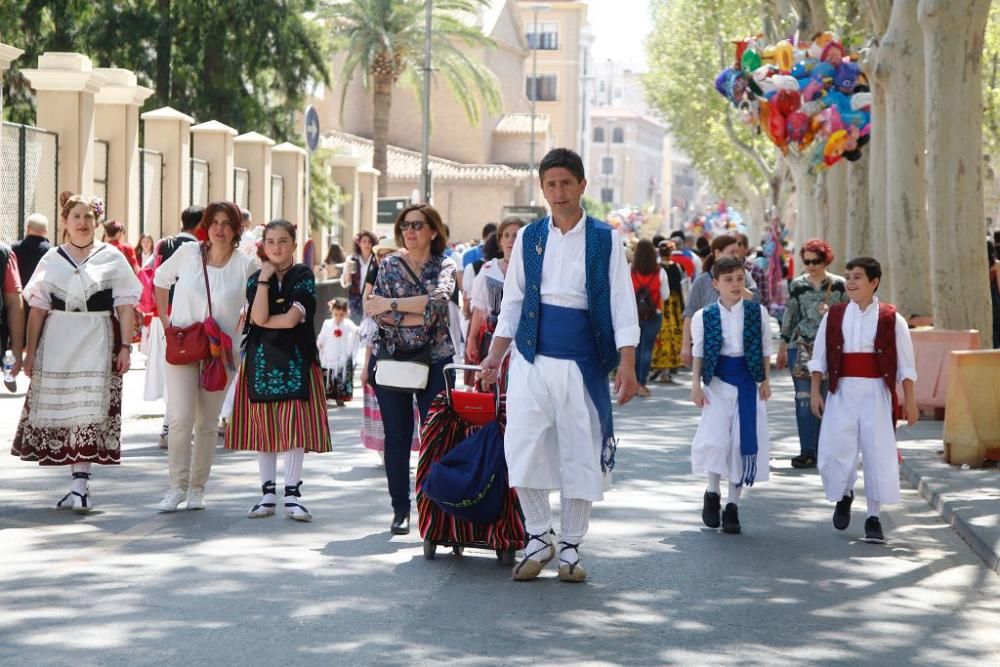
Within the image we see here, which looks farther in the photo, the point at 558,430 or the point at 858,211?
the point at 858,211

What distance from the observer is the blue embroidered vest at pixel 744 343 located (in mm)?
10492

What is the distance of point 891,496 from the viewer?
10.3 metres

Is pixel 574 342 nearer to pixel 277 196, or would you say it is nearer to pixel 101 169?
→ pixel 101 169

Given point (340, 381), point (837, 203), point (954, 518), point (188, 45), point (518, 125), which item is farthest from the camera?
point (518, 125)

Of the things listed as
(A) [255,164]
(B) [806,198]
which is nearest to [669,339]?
(A) [255,164]

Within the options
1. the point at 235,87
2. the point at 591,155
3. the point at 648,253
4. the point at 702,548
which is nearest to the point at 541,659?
the point at 702,548

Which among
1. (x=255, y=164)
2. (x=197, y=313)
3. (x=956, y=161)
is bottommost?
(x=197, y=313)

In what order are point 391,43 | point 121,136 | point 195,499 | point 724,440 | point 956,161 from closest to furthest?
1. point 724,440
2. point 195,499
3. point 956,161
4. point 121,136
5. point 391,43

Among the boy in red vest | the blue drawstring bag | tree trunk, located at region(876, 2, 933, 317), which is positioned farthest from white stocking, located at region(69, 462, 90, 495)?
tree trunk, located at region(876, 2, 933, 317)

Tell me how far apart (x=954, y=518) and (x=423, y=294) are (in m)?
3.72

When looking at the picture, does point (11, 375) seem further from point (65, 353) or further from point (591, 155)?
point (591, 155)

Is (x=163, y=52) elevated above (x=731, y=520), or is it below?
above

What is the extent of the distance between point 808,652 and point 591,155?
17041cm

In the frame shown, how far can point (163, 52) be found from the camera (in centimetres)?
3672
